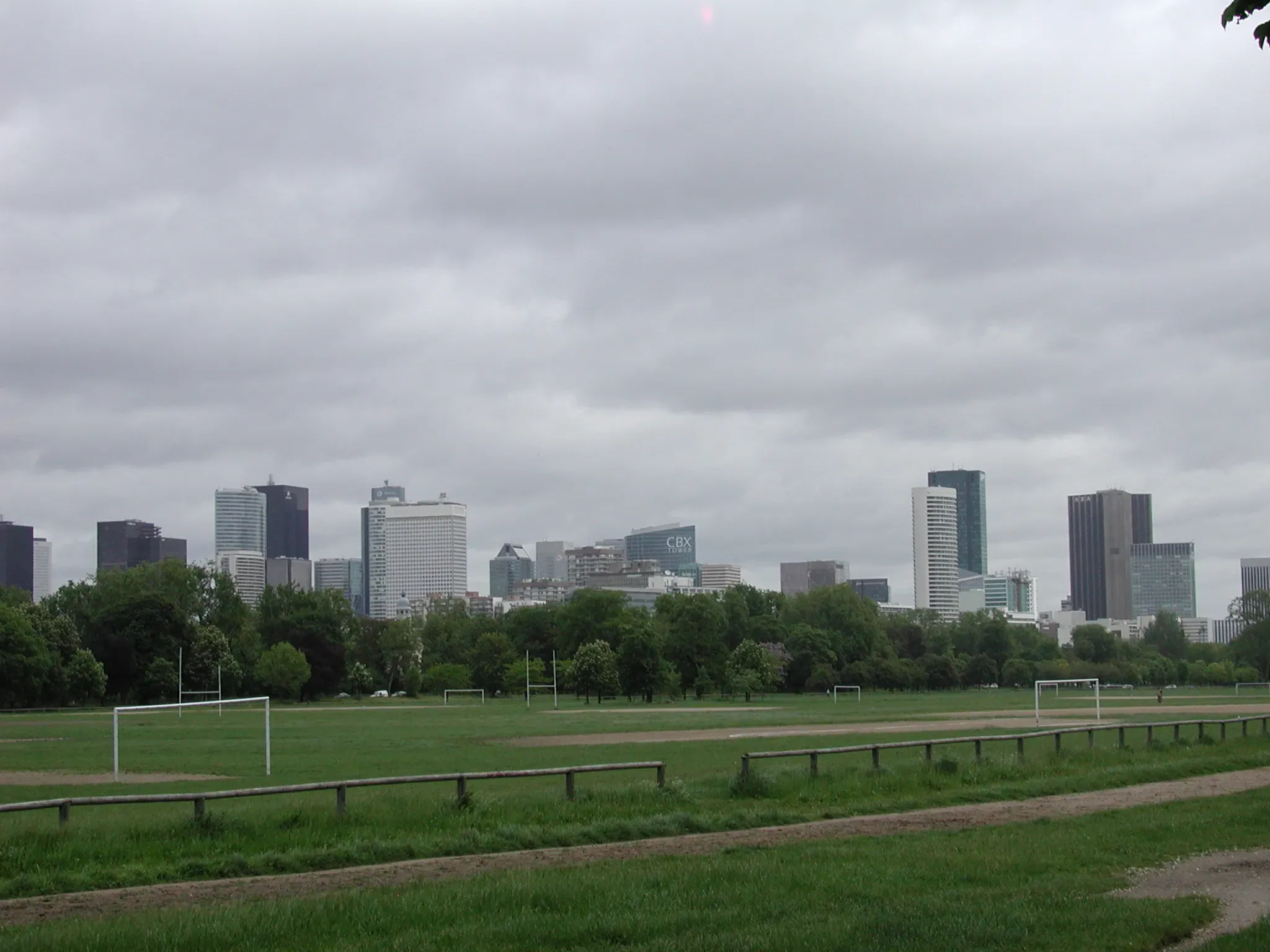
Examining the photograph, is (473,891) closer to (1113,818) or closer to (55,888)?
(55,888)

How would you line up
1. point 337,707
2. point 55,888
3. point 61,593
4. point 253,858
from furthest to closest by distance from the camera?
1. point 61,593
2. point 337,707
3. point 253,858
4. point 55,888

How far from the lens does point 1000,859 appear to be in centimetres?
1510

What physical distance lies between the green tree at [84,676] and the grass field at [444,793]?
48.9 metres

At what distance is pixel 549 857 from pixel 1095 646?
171 metres

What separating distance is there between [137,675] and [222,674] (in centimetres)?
723

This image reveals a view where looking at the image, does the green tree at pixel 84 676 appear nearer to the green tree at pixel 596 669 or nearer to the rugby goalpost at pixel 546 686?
the rugby goalpost at pixel 546 686

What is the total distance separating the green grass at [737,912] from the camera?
35.8 feet

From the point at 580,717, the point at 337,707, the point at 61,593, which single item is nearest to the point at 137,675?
the point at 337,707

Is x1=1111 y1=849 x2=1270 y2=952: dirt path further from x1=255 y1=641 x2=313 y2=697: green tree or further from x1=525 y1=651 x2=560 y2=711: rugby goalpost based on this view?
x1=255 y1=641 x2=313 y2=697: green tree

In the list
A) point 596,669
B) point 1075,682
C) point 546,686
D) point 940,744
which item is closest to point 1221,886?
point 940,744

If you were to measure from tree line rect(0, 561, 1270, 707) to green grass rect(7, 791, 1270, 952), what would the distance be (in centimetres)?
9490

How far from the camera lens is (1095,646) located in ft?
577

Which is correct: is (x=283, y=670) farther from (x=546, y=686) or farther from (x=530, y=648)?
(x=530, y=648)

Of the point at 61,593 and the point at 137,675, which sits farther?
the point at 61,593
